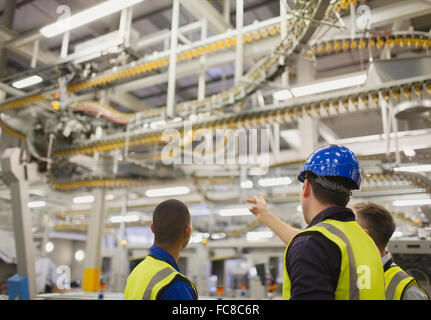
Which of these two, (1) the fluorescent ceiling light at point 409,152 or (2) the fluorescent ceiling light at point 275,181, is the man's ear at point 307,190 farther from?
(2) the fluorescent ceiling light at point 275,181

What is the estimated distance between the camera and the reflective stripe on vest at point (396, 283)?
1901mm

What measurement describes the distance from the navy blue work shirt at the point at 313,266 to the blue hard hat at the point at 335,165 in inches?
12.0

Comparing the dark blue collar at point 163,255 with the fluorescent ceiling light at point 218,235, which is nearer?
the dark blue collar at point 163,255

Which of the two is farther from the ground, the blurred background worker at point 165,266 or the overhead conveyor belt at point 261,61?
the overhead conveyor belt at point 261,61

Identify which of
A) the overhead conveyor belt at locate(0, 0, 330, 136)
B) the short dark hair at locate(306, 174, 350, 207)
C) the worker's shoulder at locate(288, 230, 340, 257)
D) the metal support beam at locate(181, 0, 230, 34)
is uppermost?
the metal support beam at locate(181, 0, 230, 34)

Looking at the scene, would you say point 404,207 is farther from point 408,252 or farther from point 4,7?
point 4,7

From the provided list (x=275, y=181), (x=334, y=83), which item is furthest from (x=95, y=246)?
(x=334, y=83)

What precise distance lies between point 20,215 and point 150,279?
522 cm

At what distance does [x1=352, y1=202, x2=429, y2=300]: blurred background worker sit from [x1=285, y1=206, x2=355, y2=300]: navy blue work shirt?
99 centimetres

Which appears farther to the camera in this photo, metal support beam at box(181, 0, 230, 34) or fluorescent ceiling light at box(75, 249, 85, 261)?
fluorescent ceiling light at box(75, 249, 85, 261)

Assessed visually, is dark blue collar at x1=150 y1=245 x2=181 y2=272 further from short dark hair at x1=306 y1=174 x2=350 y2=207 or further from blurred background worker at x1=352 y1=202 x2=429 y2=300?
blurred background worker at x1=352 y1=202 x2=429 y2=300

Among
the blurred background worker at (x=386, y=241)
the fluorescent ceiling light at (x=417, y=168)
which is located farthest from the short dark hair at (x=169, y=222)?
the fluorescent ceiling light at (x=417, y=168)

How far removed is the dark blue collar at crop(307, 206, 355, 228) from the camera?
132 cm

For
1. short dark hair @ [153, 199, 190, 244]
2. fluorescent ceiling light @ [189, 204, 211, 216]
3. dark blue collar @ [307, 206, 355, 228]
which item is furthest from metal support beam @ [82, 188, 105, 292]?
dark blue collar @ [307, 206, 355, 228]
